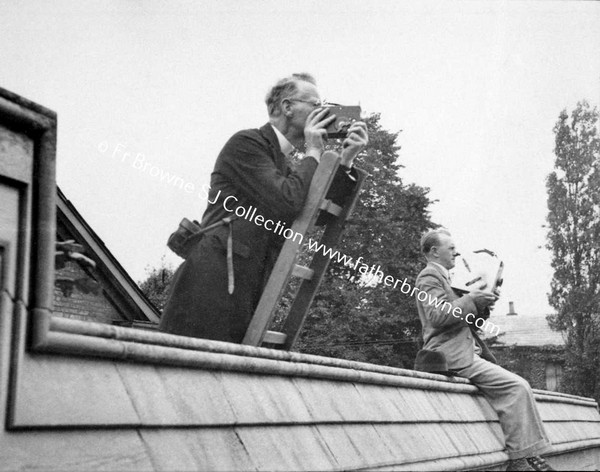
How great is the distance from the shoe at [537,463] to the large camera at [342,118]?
204 centimetres

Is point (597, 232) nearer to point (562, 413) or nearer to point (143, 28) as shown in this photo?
point (143, 28)

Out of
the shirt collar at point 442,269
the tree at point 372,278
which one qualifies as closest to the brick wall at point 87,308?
the shirt collar at point 442,269

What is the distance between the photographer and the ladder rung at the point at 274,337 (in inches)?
122

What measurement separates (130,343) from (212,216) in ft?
5.17

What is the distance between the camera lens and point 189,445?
5.75 ft

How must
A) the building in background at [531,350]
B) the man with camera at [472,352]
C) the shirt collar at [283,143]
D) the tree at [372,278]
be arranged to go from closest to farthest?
the shirt collar at [283,143]
the man with camera at [472,352]
the tree at [372,278]
the building in background at [531,350]

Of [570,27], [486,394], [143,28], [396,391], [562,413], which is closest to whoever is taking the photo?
[396,391]

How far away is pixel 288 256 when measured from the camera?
10.1 ft

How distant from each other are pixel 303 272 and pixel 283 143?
605mm

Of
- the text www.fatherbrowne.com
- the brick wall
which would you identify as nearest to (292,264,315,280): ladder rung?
the text www.fatherbrowne.com

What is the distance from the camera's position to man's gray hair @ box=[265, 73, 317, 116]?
3562mm

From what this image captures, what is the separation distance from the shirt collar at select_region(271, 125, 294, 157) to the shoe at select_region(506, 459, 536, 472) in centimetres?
197

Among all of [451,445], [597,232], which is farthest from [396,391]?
[597,232]

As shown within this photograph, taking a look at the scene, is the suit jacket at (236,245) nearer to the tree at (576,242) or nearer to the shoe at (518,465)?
the shoe at (518,465)
